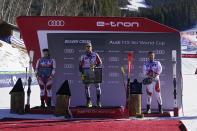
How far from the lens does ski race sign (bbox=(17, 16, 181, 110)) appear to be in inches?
390

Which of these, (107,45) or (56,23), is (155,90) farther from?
(56,23)

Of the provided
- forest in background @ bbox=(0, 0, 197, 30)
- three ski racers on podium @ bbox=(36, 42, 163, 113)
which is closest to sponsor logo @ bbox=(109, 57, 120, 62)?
three ski racers on podium @ bbox=(36, 42, 163, 113)

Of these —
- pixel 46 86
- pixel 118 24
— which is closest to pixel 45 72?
pixel 46 86

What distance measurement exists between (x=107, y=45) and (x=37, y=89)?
7.97 metres

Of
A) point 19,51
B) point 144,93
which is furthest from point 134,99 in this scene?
point 19,51

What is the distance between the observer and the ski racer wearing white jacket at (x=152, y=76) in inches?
361

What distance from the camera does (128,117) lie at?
28.3 ft

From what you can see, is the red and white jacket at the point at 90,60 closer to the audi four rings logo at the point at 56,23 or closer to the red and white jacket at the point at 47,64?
the red and white jacket at the point at 47,64

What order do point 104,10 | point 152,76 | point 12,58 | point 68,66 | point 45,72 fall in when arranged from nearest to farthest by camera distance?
point 152,76
point 45,72
point 68,66
point 12,58
point 104,10

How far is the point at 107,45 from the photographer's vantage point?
10148mm

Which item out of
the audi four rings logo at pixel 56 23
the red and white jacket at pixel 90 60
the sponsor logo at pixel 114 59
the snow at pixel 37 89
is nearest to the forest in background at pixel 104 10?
the snow at pixel 37 89

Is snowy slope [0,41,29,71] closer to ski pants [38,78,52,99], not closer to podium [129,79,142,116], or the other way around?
ski pants [38,78,52,99]

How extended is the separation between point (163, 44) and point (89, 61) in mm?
2293

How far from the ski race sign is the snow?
4.72 feet
